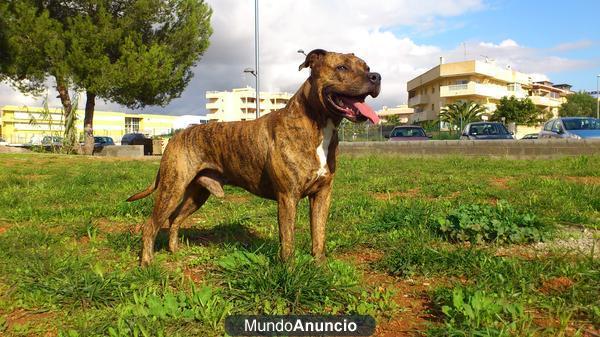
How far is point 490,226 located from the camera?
411cm

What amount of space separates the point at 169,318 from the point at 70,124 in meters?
22.2

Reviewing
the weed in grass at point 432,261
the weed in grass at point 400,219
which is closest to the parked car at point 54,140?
the weed in grass at point 400,219

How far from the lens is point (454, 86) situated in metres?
61.6

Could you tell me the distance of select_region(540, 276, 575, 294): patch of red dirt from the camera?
115 inches

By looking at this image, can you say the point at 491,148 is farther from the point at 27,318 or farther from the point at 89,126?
the point at 89,126

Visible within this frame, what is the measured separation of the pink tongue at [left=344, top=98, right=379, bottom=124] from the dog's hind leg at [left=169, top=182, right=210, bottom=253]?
1801 mm

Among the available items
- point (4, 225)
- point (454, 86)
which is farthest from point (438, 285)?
point (454, 86)

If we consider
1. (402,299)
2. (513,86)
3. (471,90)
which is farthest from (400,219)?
(513,86)

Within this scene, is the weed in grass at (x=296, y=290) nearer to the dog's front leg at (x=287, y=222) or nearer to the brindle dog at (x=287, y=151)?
the dog's front leg at (x=287, y=222)

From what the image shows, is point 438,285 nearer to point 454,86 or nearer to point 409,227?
point 409,227

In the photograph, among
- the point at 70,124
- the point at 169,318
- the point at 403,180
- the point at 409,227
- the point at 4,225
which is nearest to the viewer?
the point at 169,318

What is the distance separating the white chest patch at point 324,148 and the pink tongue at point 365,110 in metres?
0.24

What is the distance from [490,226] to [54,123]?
2321 cm

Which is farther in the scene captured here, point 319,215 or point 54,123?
point 54,123
